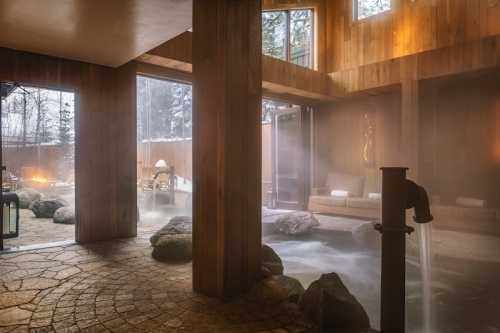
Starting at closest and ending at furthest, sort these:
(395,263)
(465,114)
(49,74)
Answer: (395,263) → (49,74) → (465,114)

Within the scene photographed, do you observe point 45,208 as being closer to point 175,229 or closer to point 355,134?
point 175,229

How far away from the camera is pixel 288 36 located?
24.2 feet

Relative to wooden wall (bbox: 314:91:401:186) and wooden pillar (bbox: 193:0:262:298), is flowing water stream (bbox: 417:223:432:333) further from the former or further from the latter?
wooden wall (bbox: 314:91:401:186)

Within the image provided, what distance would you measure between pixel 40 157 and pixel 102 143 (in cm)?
291

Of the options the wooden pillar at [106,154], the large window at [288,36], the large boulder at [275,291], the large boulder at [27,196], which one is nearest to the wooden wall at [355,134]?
the large window at [288,36]

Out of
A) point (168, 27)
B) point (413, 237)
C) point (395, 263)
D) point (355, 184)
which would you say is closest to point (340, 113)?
point (355, 184)

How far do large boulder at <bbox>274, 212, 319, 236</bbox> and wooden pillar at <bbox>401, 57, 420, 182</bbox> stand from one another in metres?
2.08

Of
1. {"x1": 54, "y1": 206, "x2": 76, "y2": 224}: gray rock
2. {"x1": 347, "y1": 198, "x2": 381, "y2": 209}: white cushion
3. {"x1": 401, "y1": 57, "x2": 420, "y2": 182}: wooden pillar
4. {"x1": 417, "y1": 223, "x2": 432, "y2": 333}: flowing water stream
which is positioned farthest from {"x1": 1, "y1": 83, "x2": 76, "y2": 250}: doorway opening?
{"x1": 401, "y1": 57, "x2": 420, "y2": 182}: wooden pillar

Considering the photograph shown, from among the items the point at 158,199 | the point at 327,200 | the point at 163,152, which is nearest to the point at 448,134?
the point at 327,200

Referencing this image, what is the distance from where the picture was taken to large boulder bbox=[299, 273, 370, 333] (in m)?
1.84

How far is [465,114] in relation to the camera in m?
5.98

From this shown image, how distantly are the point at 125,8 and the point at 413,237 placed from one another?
469cm

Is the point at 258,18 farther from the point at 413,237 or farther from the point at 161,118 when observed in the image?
the point at 161,118

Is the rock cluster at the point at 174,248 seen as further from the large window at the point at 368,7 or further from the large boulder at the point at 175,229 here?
the large window at the point at 368,7
